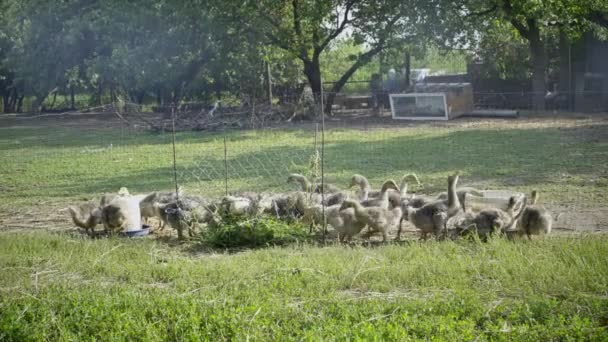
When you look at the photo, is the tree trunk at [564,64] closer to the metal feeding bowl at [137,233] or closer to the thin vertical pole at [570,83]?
the thin vertical pole at [570,83]

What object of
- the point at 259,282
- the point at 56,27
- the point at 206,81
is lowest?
the point at 259,282

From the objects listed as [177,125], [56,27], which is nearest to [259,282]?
[177,125]

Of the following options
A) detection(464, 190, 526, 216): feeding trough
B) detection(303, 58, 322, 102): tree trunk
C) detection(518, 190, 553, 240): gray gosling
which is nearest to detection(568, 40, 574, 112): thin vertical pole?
detection(303, 58, 322, 102): tree trunk

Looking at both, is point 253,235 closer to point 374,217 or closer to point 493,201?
point 374,217

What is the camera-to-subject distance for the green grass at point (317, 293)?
531 cm

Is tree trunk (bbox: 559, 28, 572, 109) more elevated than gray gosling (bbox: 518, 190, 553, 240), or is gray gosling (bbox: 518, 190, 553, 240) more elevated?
tree trunk (bbox: 559, 28, 572, 109)

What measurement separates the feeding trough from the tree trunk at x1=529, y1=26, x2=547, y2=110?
18819 millimetres

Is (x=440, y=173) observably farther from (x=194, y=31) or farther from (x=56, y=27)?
(x=56, y=27)

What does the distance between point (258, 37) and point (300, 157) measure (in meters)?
15.0

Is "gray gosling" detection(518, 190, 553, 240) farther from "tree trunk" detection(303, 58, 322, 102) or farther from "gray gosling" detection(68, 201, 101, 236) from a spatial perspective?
"tree trunk" detection(303, 58, 322, 102)

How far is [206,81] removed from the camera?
3578cm

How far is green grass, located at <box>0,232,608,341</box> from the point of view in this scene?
5309 mm

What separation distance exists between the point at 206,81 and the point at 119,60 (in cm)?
502

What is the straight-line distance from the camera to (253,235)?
8352 mm
